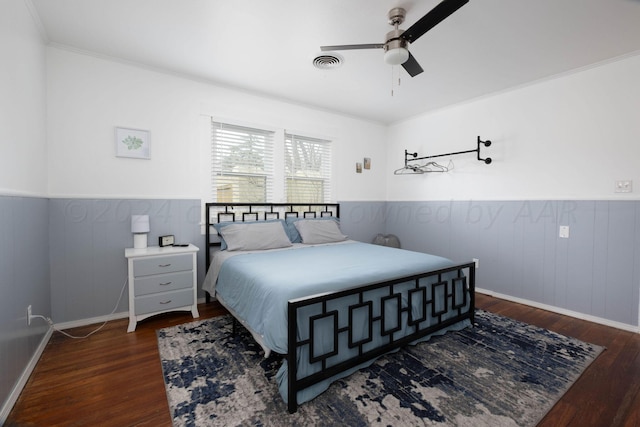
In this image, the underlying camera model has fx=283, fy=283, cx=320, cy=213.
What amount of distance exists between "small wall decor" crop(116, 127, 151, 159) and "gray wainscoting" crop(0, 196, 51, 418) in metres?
0.81

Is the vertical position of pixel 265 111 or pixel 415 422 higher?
pixel 265 111

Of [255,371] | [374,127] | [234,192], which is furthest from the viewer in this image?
[374,127]

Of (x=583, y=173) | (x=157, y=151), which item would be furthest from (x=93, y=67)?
(x=583, y=173)

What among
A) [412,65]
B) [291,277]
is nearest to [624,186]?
[412,65]

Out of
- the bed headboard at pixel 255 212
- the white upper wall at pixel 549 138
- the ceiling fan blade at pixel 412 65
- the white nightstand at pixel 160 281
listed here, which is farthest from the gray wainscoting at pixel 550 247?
the white nightstand at pixel 160 281

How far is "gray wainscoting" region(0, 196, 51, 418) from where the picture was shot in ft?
5.07

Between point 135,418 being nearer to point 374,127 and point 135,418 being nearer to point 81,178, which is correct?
point 81,178

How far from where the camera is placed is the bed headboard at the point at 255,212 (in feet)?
11.0

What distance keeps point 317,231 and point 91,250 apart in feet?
7.69

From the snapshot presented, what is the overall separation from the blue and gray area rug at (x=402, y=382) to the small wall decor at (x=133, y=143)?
177 cm

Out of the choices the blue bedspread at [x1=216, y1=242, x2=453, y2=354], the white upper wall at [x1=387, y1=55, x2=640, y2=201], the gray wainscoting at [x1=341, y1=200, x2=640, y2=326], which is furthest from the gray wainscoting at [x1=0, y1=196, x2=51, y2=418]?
the gray wainscoting at [x1=341, y1=200, x2=640, y2=326]

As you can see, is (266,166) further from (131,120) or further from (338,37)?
(338,37)

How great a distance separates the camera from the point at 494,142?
360cm

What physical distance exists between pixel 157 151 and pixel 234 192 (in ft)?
3.09
